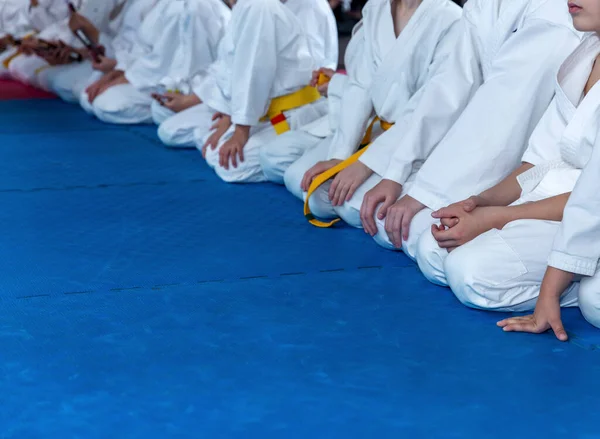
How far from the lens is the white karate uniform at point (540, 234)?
222 cm

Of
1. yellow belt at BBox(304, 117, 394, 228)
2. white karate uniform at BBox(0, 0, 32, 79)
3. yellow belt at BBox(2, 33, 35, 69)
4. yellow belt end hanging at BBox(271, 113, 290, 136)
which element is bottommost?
yellow belt at BBox(2, 33, 35, 69)

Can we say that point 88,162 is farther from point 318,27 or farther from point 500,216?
point 500,216

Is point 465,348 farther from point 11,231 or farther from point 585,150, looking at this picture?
point 11,231

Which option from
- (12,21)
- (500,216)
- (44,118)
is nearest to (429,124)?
(500,216)

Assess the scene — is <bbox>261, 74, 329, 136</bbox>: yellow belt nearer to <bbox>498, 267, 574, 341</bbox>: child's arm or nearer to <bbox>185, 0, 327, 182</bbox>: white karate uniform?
<bbox>185, 0, 327, 182</bbox>: white karate uniform

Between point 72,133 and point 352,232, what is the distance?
244 centimetres

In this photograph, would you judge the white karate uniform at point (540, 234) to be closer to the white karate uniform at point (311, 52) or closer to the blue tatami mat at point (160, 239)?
the blue tatami mat at point (160, 239)

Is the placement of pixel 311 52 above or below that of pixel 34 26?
above

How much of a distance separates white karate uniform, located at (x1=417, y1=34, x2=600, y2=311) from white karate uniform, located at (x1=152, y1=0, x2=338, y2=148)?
65.8 inches

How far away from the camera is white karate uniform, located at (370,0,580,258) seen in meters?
2.52

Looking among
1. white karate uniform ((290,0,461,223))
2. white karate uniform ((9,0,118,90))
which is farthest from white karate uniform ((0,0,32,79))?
white karate uniform ((290,0,461,223))

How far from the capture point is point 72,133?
491 cm

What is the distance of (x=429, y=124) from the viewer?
285 centimetres

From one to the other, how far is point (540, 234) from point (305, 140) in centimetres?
155
